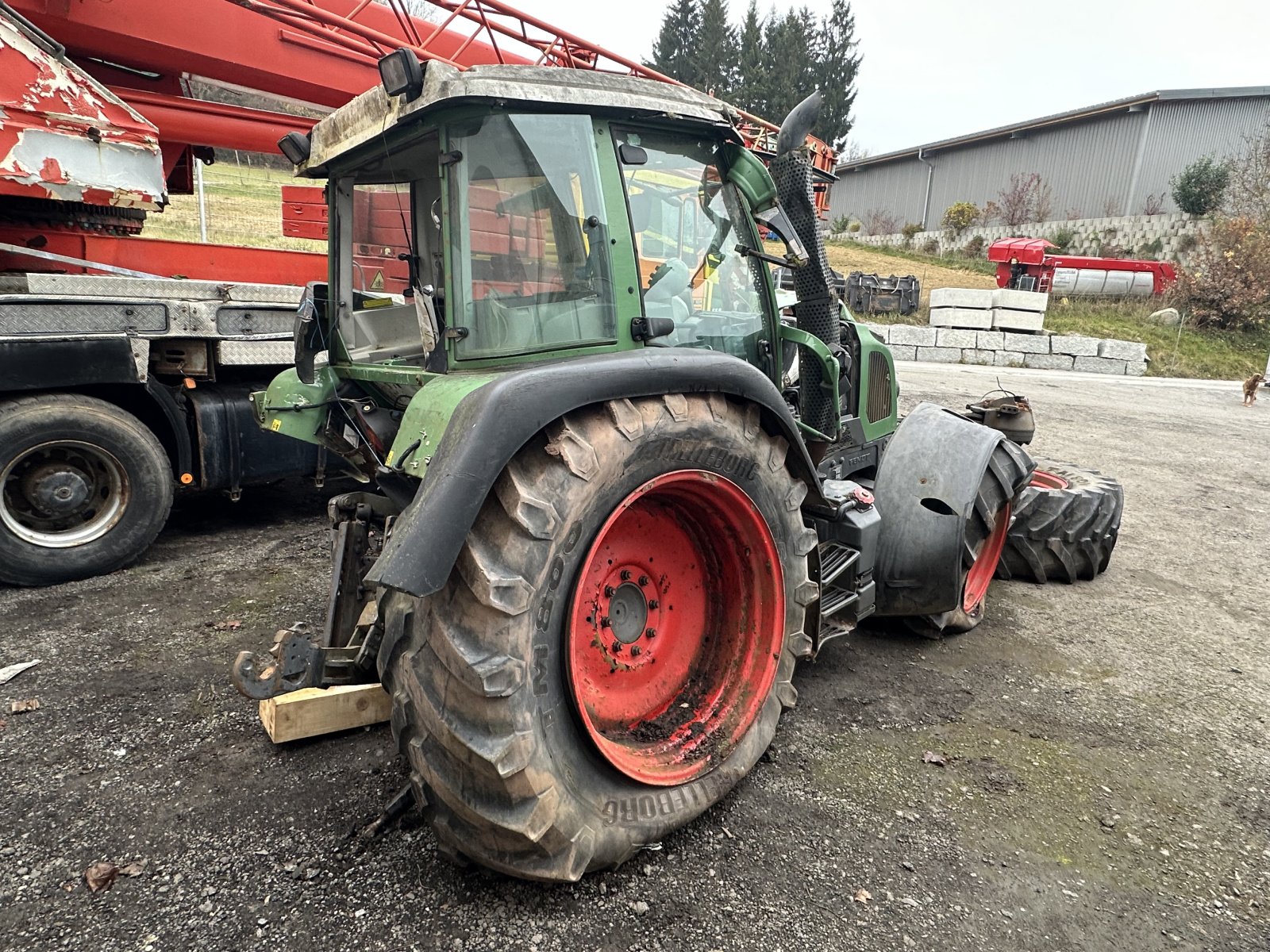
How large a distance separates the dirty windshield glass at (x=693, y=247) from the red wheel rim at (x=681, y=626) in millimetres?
638

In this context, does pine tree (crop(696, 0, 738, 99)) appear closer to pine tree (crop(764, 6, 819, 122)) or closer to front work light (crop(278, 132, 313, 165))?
pine tree (crop(764, 6, 819, 122))

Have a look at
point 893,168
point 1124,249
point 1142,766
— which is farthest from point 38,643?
point 893,168

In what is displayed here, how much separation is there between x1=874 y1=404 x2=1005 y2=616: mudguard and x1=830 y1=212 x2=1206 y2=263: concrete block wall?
80.9ft

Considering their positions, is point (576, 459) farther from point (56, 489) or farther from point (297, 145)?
point (56, 489)

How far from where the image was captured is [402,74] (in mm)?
2168

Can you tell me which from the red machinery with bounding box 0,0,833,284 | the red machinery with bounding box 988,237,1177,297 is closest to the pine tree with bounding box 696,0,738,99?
the red machinery with bounding box 988,237,1177,297

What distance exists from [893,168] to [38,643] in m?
39.0

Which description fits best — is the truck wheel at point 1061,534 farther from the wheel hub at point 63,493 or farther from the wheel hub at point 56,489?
the wheel hub at point 56,489

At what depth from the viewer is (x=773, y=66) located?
152 ft

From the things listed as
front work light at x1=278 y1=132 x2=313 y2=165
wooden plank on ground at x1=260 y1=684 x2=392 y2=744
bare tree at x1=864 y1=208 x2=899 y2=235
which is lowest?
wooden plank on ground at x1=260 y1=684 x2=392 y2=744

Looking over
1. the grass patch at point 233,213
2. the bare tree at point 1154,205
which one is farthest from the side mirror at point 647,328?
the bare tree at point 1154,205

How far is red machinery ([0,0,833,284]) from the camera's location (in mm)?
4176

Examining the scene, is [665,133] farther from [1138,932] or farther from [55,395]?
[55,395]

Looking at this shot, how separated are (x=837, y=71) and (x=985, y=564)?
5200cm
